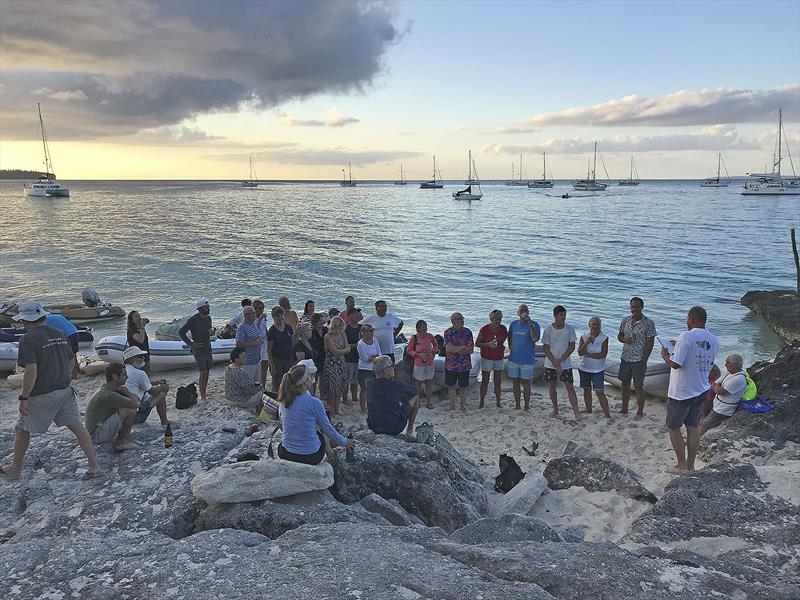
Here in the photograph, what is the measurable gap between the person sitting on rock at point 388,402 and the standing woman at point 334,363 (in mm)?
2171

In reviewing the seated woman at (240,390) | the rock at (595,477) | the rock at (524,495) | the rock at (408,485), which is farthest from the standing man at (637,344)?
the seated woman at (240,390)

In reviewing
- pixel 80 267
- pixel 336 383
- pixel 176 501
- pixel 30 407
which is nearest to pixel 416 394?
pixel 336 383

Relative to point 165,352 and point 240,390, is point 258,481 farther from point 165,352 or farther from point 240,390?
point 165,352

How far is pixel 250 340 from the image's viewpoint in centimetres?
906

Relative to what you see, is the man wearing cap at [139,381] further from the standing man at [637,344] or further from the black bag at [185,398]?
the standing man at [637,344]

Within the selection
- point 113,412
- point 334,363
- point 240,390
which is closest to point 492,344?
point 334,363

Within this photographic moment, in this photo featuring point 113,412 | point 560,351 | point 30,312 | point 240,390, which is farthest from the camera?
point 560,351

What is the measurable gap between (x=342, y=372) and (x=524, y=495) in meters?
3.81

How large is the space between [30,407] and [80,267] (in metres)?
29.5

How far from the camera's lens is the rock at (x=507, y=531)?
15.2ft

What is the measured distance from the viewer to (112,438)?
638 cm

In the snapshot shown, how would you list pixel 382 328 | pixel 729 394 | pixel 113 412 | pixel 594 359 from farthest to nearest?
pixel 382 328 < pixel 594 359 < pixel 729 394 < pixel 113 412

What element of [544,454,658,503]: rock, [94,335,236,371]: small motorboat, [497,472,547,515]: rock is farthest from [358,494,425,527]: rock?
[94,335,236,371]: small motorboat

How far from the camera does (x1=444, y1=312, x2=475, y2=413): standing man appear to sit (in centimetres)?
945
